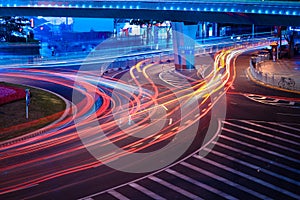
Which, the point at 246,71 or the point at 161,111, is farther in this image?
the point at 246,71

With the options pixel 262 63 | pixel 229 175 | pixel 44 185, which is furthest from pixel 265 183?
pixel 262 63

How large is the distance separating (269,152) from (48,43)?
7798 cm

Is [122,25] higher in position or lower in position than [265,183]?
higher

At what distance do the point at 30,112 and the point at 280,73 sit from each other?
117 feet

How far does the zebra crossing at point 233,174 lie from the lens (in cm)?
1973

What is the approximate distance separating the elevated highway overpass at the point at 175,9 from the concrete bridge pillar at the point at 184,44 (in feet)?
15.2

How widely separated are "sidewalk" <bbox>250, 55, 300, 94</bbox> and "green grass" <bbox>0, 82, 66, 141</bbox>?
22.0 meters

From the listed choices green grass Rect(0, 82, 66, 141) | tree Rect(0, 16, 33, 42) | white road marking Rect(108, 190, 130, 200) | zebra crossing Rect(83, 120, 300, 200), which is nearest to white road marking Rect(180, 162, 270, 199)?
zebra crossing Rect(83, 120, 300, 200)

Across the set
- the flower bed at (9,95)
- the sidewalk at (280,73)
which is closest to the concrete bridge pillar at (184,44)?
the sidewalk at (280,73)

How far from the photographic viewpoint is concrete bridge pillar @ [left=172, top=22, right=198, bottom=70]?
60.0m

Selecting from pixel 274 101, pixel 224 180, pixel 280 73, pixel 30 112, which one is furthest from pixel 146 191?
pixel 280 73

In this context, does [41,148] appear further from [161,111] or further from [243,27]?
[243,27]

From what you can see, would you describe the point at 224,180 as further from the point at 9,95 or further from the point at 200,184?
the point at 9,95

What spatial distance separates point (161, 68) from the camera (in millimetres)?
62281
